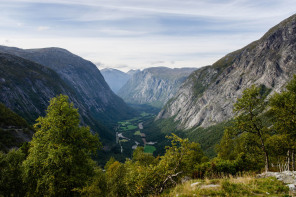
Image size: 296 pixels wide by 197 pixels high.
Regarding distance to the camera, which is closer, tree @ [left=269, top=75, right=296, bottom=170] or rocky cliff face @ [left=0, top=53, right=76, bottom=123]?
tree @ [left=269, top=75, right=296, bottom=170]

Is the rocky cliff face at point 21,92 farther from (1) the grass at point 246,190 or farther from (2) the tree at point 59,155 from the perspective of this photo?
(1) the grass at point 246,190

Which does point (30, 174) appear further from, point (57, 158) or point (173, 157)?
point (173, 157)

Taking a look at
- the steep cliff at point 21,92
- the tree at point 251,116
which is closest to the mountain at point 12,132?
the steep cliff at point 21,92

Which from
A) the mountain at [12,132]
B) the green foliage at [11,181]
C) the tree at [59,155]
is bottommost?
the mountain at [12,132]

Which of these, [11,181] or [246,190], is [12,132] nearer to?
[11,181]

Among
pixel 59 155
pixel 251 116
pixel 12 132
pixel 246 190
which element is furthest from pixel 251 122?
pixel 12 132

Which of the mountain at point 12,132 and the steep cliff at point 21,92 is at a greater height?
the steep cliff at point 21,92

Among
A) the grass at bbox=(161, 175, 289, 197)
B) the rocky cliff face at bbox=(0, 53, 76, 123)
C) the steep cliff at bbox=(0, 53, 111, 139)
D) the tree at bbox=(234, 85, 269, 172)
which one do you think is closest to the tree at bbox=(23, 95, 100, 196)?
the grass at bbox=(161, 175, 289, 197)

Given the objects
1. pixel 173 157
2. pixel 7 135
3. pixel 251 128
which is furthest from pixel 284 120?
pixel 7 135

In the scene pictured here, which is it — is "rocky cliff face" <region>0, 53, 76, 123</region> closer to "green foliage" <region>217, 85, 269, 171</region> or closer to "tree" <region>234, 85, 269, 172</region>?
"green foliage" <region>217, 85, 269, 171</region>
